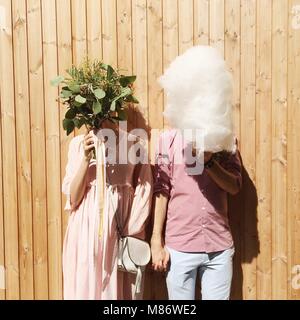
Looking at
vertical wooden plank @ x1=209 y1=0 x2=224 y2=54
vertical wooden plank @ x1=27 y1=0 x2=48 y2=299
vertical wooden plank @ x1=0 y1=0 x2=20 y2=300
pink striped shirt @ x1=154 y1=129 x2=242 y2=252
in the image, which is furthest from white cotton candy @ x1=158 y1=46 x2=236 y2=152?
vertical wooden plank @ x1=0 y1=0 x2=20 y2=300

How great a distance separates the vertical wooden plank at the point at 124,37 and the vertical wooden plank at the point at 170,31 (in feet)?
0.60

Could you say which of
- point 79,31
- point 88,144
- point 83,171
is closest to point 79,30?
point 79,31

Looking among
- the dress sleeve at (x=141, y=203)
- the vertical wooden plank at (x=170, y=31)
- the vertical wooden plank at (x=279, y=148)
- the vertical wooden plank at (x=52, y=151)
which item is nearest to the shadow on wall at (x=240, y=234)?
the vertical wooden plank at (x=279, y=148)

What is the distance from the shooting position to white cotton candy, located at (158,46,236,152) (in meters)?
1.98

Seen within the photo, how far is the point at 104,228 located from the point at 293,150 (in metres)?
1.09

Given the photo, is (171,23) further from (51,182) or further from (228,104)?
(51,182)

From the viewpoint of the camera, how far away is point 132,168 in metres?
2.29

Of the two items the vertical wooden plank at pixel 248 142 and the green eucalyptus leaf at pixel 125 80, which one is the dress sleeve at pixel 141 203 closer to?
the green eucalyptus leaf at pixel 125 80

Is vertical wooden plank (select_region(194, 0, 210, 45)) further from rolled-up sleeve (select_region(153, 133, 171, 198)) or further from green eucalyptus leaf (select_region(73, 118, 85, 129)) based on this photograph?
green eucalyptus leaf (select_region(73, 118, 85, 129))

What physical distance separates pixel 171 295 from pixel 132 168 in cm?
63

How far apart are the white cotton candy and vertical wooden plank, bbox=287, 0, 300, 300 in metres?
0.60

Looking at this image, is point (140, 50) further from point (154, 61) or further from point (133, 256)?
point (133, 256)

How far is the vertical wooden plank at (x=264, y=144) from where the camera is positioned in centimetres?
246

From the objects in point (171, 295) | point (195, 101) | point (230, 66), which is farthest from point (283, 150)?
point (171, 295)
